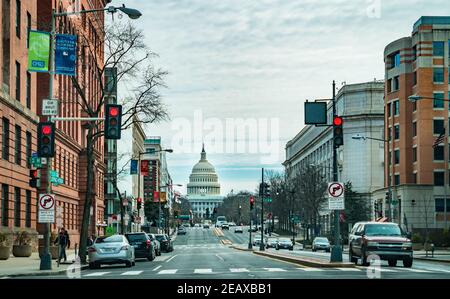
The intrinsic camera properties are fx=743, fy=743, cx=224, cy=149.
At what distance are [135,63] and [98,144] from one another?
1847 inches

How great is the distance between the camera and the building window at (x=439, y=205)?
9275cm

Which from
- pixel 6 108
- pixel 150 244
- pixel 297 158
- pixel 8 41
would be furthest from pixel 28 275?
pixel 297 158

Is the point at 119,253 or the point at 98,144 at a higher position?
the point at 98,144

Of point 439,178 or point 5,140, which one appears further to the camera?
point 439,178

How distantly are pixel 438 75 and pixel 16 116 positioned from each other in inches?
2329

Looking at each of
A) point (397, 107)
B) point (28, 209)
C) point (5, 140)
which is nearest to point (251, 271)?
point (5, 140)

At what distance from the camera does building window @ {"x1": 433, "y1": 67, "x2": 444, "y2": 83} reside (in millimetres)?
92188

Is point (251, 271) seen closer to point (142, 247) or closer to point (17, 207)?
point (142, 247)

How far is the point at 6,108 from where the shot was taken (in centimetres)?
4716

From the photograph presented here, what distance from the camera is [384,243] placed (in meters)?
31.0

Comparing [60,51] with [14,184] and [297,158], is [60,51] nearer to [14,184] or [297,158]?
[14,184]

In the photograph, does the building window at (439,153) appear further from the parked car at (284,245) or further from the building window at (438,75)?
the parked car at (284,245)

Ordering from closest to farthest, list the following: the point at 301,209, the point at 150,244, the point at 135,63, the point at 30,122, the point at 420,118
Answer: the point at 150,244, the point at 135,63, the point at 30,122, the point at 420,118, the point at 301,209
